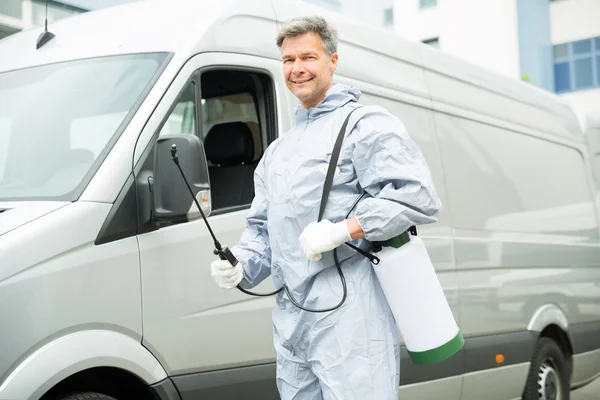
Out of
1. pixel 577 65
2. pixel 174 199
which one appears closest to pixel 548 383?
pixel 174 199

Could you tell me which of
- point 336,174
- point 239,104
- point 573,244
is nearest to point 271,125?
point 239,104

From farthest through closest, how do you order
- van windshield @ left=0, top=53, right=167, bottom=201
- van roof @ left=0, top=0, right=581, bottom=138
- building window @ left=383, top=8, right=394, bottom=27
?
building window @ left=383, top=8, right=394, bottom=27
van roof @ left=0, top=0, right=581, bottom=138
van windshield @ left=0, top=53, right=167, bottom=201

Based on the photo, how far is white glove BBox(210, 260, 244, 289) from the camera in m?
3.01

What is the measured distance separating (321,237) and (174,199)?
2.28 feet

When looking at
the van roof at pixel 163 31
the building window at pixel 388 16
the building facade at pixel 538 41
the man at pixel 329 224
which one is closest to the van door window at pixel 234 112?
the van roof at pixel 163 31

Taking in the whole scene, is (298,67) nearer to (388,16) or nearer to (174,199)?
(174,199)

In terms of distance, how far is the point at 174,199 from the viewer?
321 cm

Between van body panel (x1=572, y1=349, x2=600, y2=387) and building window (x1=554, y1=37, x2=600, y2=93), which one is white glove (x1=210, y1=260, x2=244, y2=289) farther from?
building window (x1=554, y1=37, x2=600, y2=93)

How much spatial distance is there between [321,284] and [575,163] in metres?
5.14

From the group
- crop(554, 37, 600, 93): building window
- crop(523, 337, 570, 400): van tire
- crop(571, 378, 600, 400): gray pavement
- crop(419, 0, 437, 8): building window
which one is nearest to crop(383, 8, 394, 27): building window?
crop(419, 0, 437, 8): building window

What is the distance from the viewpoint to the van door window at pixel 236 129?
4.23m

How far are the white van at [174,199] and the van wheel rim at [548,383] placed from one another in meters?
0.25

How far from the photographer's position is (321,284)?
115 inches

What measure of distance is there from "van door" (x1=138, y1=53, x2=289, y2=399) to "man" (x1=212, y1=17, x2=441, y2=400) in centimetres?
53
